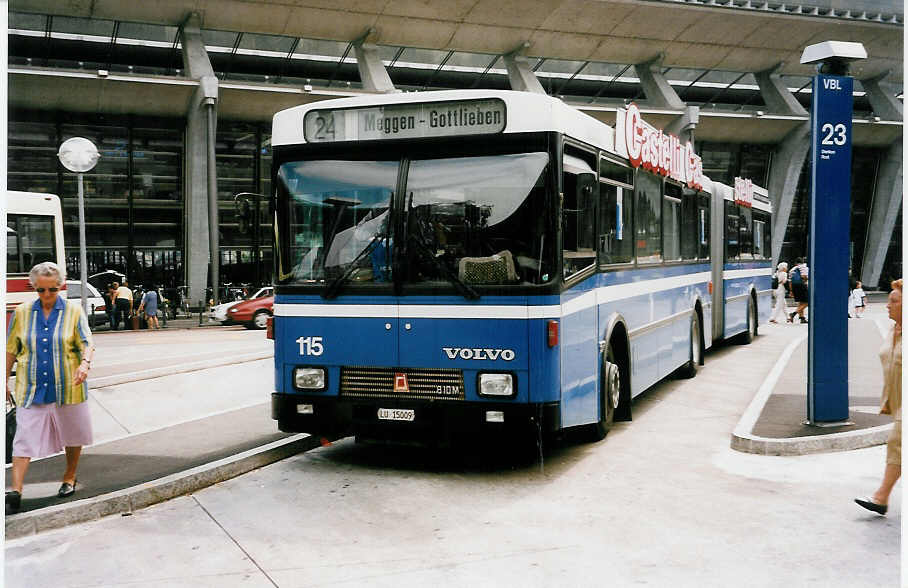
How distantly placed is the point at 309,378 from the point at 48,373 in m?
2.00

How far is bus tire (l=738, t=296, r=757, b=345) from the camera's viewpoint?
1872cm

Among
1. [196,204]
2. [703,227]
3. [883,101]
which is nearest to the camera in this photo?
[703,227]

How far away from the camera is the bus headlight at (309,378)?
7.29m

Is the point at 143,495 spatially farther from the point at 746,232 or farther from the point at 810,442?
the point at 746,232

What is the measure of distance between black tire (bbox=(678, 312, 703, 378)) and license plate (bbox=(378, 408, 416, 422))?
708 centimetres

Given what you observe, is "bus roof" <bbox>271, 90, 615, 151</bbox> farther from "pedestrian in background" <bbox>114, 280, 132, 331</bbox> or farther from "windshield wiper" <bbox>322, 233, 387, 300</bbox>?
"pedestrian in background" <bbox>114, 280, 132, 331</bbox>

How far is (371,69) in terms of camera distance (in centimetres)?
3381

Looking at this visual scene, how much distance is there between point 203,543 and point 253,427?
3.74 metres

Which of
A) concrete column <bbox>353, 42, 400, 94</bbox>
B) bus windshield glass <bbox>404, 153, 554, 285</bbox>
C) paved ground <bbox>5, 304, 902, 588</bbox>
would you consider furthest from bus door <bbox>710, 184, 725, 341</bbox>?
concrete column <bbox>353, 42, 400, 94</bbox>

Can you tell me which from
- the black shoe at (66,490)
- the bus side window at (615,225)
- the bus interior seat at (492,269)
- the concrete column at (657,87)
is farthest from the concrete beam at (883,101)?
the black shoe at (66,490)

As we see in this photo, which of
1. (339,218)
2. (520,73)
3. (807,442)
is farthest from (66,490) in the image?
(520,73)

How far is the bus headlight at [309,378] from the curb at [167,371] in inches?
246

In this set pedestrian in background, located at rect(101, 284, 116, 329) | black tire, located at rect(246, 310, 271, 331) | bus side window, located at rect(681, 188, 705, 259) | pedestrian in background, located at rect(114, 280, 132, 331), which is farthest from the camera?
pedestrian in background, located at rect(101, 284, 116, 329)

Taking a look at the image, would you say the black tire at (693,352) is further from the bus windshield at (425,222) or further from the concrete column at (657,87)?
the concrete column at (657,87)
